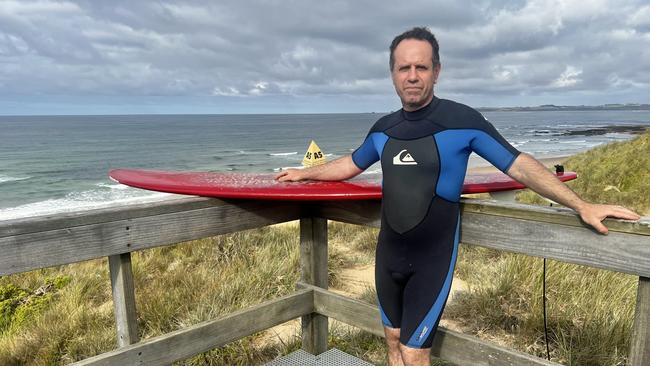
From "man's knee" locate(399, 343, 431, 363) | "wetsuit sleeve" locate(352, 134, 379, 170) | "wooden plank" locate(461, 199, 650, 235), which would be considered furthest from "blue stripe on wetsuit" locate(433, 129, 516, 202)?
"man's knee" locate(399, 343, 431, 363)

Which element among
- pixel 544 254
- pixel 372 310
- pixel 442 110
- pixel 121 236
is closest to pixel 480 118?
pixel 442 110

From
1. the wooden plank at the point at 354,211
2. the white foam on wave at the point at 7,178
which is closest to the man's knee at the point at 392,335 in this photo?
the wooden plank at the point at 354,211

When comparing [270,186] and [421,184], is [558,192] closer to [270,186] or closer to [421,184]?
[421,184]

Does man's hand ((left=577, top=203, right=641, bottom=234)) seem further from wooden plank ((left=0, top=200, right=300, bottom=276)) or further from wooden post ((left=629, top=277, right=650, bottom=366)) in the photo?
wooden plank ((left=0, top=200, right=300, bottom=276))

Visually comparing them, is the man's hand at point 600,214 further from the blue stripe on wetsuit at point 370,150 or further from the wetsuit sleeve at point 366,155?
the wetsuit sleeve at point 366,155

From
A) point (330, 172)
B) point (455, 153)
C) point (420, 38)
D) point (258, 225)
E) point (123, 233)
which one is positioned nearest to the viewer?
point (123, 233)

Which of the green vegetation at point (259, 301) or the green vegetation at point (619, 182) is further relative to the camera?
the green vegetation at point (619, 182)

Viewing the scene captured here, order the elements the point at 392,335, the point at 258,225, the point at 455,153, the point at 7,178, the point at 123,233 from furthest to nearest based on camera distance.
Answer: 1. the point at 7,178
2. the point at 258,225
3. the point at 392,335
4. the point at 455,153
5. the point at 123,233

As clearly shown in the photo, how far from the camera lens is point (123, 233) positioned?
206 cm

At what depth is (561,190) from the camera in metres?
1.88

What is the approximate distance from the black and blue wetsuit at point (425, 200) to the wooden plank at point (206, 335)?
742 millimetres

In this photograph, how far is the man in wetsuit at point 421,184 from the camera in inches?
86.3

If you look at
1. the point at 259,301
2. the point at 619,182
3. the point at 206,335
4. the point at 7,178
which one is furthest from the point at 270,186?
the point at 7,178

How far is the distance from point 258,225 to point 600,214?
1.62 metres
